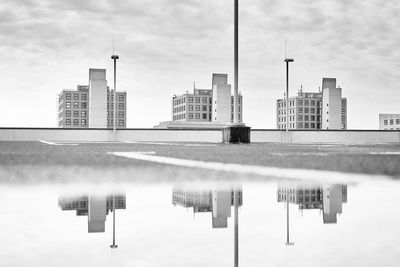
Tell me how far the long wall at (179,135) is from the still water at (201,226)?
34.3 m

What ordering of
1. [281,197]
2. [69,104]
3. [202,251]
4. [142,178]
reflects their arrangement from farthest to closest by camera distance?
1. [69,104]
2. [142,178]
3. [281,197]
4. [202,251]

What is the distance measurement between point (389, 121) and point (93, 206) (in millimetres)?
193512

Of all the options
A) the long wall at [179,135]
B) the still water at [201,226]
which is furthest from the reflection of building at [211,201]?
the long wall at [179,135]

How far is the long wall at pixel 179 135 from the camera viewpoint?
38375 millimetres

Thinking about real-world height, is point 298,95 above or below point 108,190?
above

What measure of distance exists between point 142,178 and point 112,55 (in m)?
36.7

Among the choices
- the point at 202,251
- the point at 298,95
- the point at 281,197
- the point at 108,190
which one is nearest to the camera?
the point at 202,251

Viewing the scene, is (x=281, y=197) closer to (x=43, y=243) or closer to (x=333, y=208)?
(x=333, y=208)

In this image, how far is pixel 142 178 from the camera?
413cm

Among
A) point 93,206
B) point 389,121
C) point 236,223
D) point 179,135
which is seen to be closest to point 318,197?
point 236,223

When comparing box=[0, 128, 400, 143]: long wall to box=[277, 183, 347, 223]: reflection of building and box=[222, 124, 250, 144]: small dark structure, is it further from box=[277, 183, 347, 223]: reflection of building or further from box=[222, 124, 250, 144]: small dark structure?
box=[277, 183, 347, 223]: reflection of building

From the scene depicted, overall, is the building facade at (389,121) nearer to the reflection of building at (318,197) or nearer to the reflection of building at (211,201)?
the reflection of building at (318,197)

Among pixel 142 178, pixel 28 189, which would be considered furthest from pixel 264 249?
pixel 142 178

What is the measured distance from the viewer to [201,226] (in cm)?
221
